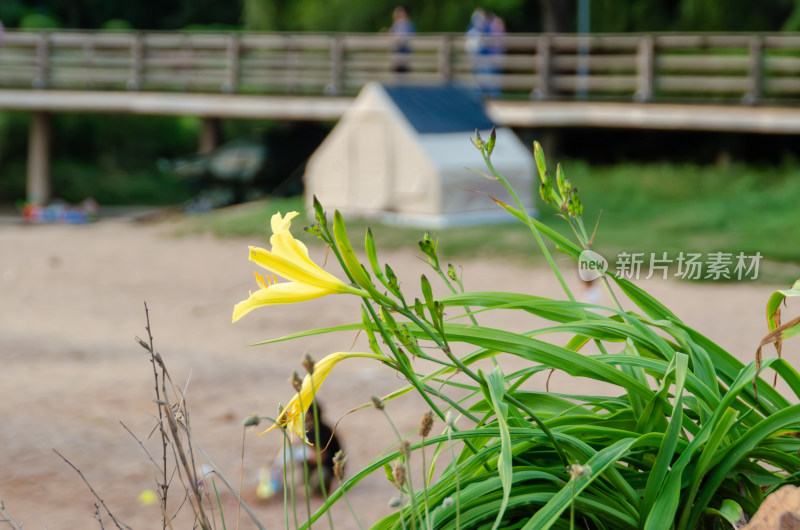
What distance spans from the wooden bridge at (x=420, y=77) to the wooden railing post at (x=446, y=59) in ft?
0.05

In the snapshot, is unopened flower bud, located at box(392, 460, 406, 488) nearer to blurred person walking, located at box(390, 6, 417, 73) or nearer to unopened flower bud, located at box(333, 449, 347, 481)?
unopened flower bud, located at box(333, 449, 347, 481)

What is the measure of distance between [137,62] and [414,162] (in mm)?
9012

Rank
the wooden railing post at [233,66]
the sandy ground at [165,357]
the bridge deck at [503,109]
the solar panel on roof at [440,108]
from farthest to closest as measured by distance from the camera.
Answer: the wooden railing post at [233,66] → the bridge deck at [503,109] → the solar panel on roof at [440,108] → the sandy ground at [165,357]

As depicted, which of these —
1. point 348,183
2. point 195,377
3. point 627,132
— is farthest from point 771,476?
point 627,132

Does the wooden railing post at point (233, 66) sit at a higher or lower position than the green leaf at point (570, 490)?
lower

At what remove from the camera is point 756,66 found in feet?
46.0

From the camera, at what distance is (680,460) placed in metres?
1.33

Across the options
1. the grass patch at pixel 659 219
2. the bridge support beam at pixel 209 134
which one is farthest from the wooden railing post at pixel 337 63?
the grass patch at pixel 659 219

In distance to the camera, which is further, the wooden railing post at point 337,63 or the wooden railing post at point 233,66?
the wooden railing post at point 233,66

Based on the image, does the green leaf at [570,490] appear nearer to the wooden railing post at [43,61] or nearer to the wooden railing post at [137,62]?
the wooden railing post at [137,62]

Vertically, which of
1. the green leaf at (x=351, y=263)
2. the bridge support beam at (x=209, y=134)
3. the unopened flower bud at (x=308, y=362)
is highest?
the green leaf at (x=351, y=263)

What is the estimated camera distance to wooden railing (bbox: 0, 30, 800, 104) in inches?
577

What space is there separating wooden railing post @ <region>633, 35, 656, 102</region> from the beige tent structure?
3.42 meters

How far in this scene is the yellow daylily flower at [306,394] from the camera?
51.7 inches
